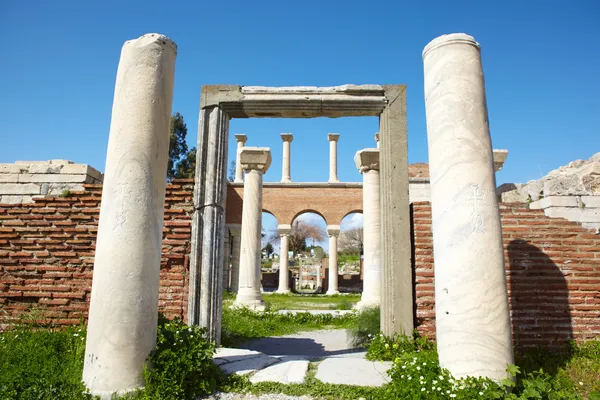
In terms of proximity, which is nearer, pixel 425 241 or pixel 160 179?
pixel 160 179

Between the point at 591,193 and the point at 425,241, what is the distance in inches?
112

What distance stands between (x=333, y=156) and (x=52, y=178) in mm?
20528

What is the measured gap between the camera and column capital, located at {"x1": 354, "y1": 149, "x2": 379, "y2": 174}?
1045 cm

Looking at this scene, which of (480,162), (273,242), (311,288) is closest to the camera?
(480,162)

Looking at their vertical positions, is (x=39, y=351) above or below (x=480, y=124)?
below

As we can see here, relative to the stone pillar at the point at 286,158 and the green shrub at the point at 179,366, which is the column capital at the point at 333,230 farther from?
the green shrub at the point at 179,366

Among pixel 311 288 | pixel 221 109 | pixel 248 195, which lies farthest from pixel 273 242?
pixel 221 109

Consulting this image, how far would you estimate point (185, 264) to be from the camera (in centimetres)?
570

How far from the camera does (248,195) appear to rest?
1248cm

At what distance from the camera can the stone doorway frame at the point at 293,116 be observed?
213 inches

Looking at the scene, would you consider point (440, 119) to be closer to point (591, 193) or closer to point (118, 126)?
point (118, 126)

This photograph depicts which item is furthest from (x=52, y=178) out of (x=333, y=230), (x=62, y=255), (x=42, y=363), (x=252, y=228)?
(x=333, y=230)

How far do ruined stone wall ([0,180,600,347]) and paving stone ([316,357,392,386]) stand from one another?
3.18 feet

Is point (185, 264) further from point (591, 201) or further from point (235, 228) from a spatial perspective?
point (235, 228)
